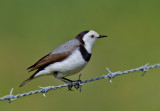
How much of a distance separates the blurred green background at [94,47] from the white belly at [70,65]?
2.43 m

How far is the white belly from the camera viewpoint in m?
6.67

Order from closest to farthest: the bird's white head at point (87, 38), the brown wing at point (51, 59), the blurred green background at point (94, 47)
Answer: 1. the brown wing at point (51, 59)
2. the bird's white head at point (87, 38)
3. the blurred green background at point (94, 47)

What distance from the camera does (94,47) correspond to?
12.0 metres

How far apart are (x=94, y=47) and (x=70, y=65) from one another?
5.30 m

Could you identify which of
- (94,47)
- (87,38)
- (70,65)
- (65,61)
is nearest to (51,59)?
(65,61)

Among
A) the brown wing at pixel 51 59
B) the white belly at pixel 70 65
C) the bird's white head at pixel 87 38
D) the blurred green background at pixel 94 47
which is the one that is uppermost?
the blurred green background at pixel 94 47

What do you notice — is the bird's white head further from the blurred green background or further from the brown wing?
the blurred green background

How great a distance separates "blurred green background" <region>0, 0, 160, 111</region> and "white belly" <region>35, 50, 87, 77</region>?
2425 millimetres

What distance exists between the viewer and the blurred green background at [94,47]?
967cm

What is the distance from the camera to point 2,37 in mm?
13305

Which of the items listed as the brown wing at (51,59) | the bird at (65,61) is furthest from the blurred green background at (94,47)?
the brown wing at (51,59)

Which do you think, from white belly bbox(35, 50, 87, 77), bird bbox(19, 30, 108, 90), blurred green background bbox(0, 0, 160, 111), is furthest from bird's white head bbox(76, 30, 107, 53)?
blurred green background bbox(0, 0, 160, 111)

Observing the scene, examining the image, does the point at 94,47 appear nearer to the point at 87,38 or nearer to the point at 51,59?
the point at 87,38

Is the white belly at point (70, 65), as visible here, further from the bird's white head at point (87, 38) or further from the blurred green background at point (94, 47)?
the blurred green background at point (94, 47)
